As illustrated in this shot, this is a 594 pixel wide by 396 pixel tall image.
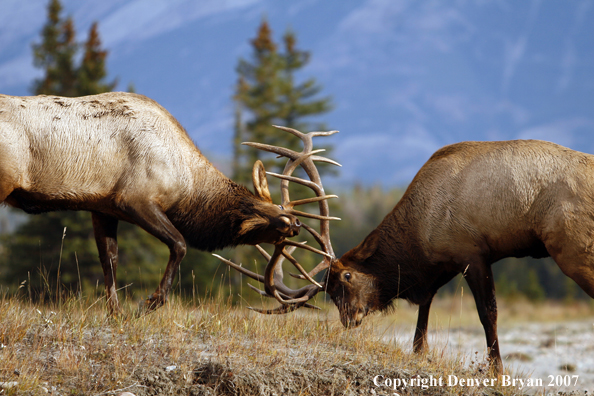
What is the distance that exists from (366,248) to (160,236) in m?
2.54

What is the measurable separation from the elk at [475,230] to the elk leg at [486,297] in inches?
0.4

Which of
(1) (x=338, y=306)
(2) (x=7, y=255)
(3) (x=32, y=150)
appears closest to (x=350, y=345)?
(1) (x=338, y=306)

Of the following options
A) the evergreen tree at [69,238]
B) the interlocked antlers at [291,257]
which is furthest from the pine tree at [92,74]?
the interlocked antlers at [291,257]

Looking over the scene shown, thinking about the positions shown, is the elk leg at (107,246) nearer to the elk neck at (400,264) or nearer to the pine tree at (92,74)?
the elk neck at (400,264)

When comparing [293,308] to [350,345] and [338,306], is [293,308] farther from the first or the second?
[350,345]

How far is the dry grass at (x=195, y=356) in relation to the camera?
14.3 feet

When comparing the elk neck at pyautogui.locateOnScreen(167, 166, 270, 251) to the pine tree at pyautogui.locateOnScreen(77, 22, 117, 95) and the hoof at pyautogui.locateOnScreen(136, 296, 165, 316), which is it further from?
the pine tree at pyautogui.locateOnScreen(77, 22, 117, 95)

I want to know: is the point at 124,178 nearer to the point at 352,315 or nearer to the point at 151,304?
the point at 151,304

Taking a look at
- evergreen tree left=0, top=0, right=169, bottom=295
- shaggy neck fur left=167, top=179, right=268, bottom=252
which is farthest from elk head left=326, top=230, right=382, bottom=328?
evergreen tree left=0, top=0, right=169, bottom=295

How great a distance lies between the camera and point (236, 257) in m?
24.3

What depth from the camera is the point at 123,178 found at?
5641 mm

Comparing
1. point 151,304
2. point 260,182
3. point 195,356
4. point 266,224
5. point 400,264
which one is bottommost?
point 195,356

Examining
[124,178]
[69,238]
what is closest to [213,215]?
[124,178]

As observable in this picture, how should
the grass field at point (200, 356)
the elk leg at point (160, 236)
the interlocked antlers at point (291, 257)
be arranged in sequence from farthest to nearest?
the interlocked antlers at point (291, 257) < the elk leg at point (160, 236) < the grass field at point (200, 356)
